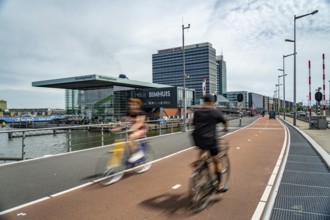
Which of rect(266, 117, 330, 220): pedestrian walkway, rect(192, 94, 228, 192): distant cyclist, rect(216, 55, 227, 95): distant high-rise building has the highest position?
rect(216, 55, 227, 95): distant high-rise building

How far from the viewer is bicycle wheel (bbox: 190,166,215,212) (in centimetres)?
441

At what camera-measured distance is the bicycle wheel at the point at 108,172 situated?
19.8ft

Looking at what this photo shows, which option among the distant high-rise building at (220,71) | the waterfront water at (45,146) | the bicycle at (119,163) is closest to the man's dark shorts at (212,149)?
the bicycle at (119,163)

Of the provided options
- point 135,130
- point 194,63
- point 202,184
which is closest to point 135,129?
point 135,130

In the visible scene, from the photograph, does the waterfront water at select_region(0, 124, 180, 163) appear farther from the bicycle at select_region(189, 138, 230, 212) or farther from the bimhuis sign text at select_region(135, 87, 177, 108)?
the bimhuis sign text at select_region(135, 87, 177, 108)

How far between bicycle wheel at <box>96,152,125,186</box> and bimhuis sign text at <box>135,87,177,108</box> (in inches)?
2660

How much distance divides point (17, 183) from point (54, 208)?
210 centimetres

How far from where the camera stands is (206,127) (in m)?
4.69

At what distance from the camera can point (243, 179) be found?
639 cm

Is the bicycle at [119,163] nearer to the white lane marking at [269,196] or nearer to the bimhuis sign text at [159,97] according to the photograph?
the white lane marking at [269,196]

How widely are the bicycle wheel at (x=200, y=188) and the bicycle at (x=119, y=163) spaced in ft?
7.48

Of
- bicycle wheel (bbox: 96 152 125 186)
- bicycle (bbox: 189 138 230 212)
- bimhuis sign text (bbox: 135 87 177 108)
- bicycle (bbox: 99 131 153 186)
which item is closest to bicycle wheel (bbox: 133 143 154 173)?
bicycle (bbox: 99 131 153 186)

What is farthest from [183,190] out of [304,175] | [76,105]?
[76,105]

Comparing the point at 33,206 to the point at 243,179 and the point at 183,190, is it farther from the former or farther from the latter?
the point at 243,179
